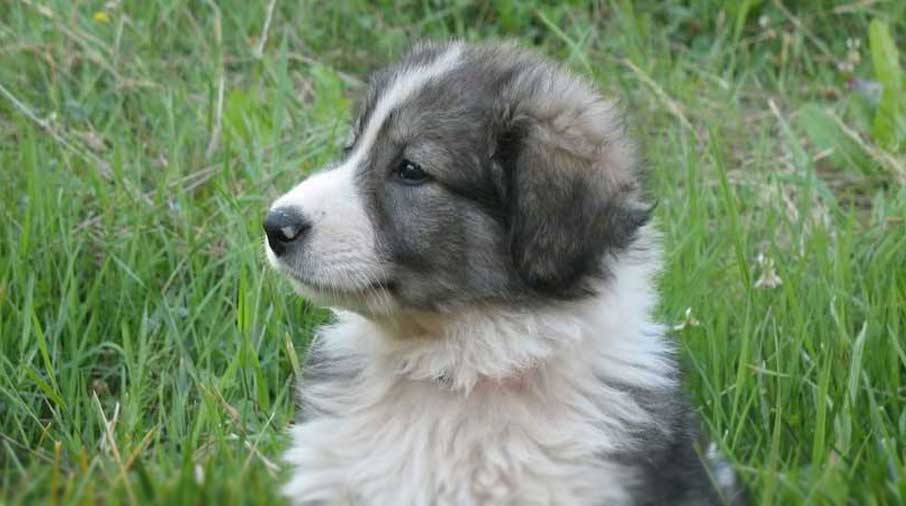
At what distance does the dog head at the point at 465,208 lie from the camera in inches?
156

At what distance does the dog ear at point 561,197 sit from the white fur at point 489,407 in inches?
4.8

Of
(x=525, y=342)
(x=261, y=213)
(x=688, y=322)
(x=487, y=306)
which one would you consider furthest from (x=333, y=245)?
(x=261, y=213)

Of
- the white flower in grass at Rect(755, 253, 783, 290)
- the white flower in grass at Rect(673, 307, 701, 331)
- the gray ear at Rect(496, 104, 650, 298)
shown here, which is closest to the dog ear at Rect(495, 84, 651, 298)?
the gray ear at Rect(496, 104, 650, 298)

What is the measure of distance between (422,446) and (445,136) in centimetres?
80

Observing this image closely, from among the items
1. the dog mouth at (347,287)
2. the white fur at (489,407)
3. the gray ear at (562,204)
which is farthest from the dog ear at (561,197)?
the dog mouth at (347,287)

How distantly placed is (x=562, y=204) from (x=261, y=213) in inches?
82.1

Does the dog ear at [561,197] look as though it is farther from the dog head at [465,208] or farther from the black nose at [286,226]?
the black nose at [286,226]

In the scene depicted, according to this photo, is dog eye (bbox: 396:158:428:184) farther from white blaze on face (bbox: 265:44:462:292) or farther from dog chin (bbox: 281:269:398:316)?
dog chin (bbox: 281:269:398:316)

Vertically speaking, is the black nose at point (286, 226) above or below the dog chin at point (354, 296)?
above

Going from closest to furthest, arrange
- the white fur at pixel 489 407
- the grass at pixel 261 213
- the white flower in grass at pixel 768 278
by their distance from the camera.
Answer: the white fur at pixel 489 407 → the grass at pixel 261 213 → the white flower in grass at pixel 768 278

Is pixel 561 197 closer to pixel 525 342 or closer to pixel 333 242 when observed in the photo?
pixel 525 342

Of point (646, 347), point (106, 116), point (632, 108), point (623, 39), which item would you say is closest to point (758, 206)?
point (632, 108)

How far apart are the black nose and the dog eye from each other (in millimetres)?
331

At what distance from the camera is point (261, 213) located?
19.1 feet
